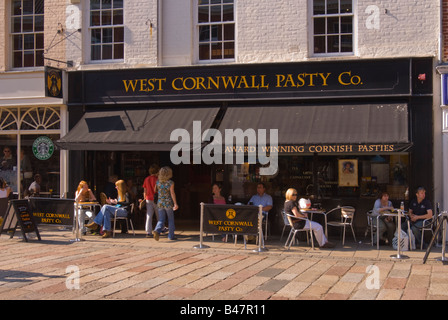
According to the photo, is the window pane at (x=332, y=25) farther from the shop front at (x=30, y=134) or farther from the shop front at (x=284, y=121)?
the shop front at (x=30, y=134)

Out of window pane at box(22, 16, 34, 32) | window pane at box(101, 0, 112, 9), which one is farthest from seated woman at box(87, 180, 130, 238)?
window pane at box(22, 16, 34, 32)

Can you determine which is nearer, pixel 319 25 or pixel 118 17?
pixel 319 25

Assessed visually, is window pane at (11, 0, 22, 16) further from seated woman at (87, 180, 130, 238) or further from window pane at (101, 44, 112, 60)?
seated woman at (87, 180, 130, 238)

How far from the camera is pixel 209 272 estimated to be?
846 cm

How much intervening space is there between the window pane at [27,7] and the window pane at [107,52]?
2.57 metres

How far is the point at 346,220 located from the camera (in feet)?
39.1

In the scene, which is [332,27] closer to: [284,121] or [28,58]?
Answer: [284,121]

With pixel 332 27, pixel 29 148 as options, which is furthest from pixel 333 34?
pixel 29 148

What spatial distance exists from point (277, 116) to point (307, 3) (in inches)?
114

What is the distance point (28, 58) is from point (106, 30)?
2508 mm

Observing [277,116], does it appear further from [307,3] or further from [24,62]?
[24,62]

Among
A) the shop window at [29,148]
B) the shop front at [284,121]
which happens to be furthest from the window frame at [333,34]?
the shop window at [29,148]

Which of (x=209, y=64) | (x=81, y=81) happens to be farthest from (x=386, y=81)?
(x=81, y=81)

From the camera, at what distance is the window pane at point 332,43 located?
12.6 metres
